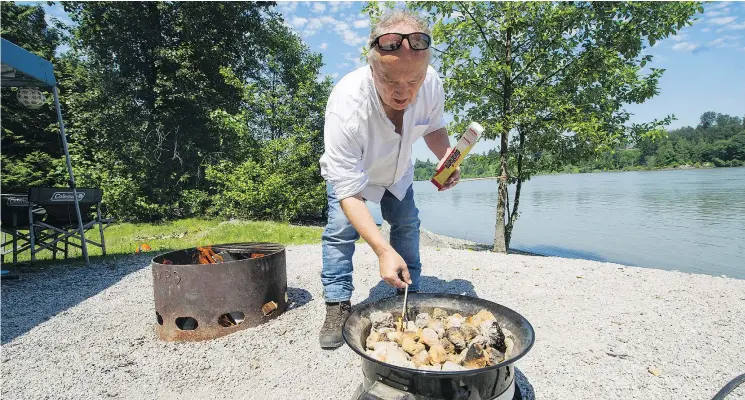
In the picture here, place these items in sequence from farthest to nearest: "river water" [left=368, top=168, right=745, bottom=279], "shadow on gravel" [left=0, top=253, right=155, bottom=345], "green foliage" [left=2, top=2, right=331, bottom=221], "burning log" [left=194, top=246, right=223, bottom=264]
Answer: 1. "green foliage" [left=2, top=2, right=331, bottom=221]
2. "river water" [left=368, top=168, right=745, bottom=279]
3. "shadow on gravel" [left=0, top=253, right=155, bottom=345]
4. "burning log" [left=194, top=246, right=223, bottom=264]

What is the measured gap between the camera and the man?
188 centimetres

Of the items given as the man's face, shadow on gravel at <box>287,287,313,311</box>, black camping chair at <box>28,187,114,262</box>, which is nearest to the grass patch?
black camping chair at <box>28,187,114,262</box>

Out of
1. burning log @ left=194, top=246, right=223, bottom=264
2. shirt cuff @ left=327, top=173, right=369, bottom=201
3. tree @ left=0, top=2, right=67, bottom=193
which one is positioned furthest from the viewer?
tree @ left=0, top=2, right=67, bottom=193

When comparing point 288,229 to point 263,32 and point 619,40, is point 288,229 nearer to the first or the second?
point 619,40

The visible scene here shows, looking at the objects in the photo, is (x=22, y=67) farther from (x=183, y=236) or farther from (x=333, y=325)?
(x=183, y=236)

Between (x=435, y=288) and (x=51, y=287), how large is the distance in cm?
474

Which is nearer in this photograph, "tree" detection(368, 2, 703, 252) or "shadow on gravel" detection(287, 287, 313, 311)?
"shadow on gravel" detection(287, 287, 313, 311)

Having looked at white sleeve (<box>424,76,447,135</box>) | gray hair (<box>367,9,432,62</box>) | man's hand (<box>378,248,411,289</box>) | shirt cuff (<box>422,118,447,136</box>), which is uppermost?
gray hair (<box>367,9,432,62</box>)

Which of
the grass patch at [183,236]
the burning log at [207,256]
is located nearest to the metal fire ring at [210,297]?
the burning log at [207,256]

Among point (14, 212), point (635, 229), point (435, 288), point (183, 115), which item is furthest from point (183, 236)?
point (635, 229)

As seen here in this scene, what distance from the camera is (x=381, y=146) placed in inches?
96.7

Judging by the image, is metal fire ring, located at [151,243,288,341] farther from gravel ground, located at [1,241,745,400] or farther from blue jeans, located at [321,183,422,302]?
blue jeans, located at [321,183,422,302]

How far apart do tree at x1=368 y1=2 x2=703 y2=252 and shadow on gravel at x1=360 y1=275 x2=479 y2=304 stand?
3180 millimetres

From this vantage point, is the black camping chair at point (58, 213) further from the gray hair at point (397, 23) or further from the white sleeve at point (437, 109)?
the gray hair at point (397, 23)
